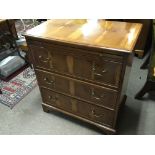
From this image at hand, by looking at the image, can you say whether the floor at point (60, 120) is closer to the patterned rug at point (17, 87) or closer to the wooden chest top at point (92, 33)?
the patterned rug at point (17, 87)

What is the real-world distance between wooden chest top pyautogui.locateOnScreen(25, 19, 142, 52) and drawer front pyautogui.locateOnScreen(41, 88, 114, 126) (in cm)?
54

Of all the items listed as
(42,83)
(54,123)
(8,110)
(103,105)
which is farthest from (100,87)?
(8,110)

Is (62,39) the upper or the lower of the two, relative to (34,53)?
upper

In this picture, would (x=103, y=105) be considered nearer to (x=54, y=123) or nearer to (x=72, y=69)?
(x=72, y=69)

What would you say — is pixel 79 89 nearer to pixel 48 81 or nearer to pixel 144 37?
pixel 48 81

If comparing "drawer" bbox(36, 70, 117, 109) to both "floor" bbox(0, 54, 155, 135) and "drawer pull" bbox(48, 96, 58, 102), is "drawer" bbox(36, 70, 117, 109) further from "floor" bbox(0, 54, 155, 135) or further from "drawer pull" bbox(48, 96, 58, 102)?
"floor" bbox(0, 54, 155, 135)

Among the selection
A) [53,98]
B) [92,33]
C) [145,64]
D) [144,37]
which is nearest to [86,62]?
[92,33]

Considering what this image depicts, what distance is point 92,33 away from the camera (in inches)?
43.6

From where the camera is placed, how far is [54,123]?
1.59 meters

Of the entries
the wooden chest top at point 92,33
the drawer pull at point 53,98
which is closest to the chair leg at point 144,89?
the wooden chest top at point 92,33

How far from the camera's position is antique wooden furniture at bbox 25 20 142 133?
3.24 ft

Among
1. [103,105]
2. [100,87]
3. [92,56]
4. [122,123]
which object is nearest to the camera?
[92,56]

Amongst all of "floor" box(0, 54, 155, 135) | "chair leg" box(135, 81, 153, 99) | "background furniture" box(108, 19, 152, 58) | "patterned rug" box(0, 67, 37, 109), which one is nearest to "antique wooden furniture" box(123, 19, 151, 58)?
"background furniture" box(108, 19, 152, 58)
